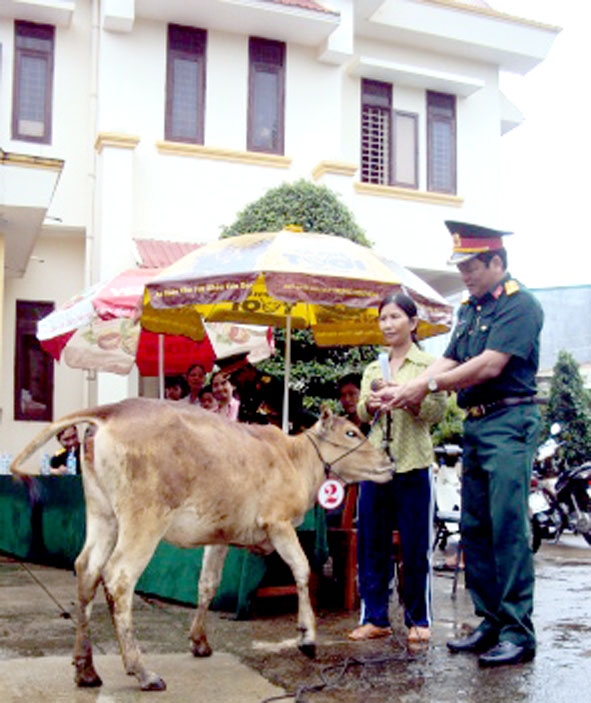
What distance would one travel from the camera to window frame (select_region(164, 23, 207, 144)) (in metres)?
15.0

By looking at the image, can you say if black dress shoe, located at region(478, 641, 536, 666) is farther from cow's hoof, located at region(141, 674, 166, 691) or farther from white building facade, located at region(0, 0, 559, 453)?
white building facade, located at region(0, 0, 559, 453)

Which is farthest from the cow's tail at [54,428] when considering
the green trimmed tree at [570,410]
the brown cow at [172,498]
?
the green trimmed tree at [570,410]

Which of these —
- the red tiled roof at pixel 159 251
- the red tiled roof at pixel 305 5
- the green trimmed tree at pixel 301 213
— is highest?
the red tiled roof at pixel 305 5

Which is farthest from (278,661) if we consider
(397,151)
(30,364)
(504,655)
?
(397,151)

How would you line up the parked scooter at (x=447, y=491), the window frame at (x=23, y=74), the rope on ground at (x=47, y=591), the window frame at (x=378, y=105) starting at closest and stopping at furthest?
the rope on ground at (x=47, y=591)
the parked scooter at (x=447, y=491)
the window frame at (x=23, y=74)
the window frame at (x=378, y=105)

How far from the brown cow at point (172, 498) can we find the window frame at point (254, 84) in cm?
1116

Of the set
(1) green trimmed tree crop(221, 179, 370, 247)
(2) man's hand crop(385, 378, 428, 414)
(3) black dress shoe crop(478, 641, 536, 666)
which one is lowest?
(3) black dress shoe crop(478, 641, 536, 666)

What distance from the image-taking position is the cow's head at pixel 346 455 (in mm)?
5242

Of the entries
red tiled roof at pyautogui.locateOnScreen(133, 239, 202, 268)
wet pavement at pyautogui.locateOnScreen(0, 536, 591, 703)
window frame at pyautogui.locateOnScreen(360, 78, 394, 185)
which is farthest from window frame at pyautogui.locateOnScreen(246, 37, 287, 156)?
wet pavement at pyautogui.locateOnScreen(0, 536, 591, 703)

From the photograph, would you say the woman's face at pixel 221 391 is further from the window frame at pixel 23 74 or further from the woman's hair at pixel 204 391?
the window frame at pixel 23 74

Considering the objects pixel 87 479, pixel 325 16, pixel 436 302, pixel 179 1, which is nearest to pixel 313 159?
pixel 325 16

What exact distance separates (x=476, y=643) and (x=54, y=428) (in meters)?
2.64

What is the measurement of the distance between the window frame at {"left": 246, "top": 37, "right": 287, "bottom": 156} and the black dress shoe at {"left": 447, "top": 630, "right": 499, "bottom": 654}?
11.6 m

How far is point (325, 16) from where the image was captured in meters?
15.0
